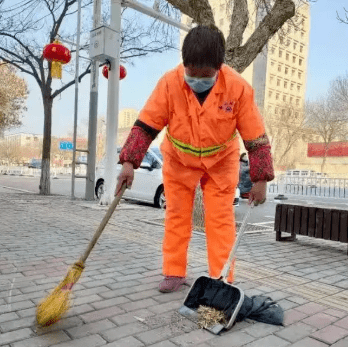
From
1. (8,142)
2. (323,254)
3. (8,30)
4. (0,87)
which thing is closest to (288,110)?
(0,87)

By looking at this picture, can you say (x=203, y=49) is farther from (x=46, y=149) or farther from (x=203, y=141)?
(x=46, y=149)

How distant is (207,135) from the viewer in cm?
258

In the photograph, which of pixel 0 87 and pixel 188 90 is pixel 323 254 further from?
pixel 0 87

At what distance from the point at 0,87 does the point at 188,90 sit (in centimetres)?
2053

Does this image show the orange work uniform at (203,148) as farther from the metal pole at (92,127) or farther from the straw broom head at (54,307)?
the metal pole at (92,127)

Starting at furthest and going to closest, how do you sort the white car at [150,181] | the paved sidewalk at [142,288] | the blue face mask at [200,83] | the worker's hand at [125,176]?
the white car at [150,181] → the worker's hand at [125,176] → the blue face mask at [200,83] → the paved sidewalk at [142,288]

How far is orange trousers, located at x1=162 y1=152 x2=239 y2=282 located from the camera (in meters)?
2.75

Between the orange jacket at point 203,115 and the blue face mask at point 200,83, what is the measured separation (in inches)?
2.1

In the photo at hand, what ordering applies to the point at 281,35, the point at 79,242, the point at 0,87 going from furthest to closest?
1. the point at 0,87
2. the point at 281,35
3. the point at 79,242

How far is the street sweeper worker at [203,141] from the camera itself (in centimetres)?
249

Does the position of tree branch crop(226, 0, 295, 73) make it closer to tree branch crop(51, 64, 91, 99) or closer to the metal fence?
tree branch crop(51, 64, 91, 99)

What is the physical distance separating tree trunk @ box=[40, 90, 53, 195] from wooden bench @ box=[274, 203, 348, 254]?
823 cm

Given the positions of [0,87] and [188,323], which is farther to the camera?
[0,87]

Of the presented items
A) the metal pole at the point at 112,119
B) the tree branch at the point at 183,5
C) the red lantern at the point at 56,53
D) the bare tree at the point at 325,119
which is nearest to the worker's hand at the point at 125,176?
the tree branch at the point at 183,5
